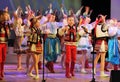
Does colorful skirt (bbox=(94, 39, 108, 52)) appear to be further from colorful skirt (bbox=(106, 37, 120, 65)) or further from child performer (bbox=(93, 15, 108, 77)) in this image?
colorful skirt (bbox=(106, 37, 120, 65))

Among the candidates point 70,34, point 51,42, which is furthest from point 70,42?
point 51,42

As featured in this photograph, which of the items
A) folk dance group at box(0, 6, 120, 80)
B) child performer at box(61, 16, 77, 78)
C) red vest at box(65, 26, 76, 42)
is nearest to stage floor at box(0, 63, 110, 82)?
folk dance group at box(0, 6, 120, 80)

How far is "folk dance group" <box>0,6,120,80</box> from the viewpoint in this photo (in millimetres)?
7895

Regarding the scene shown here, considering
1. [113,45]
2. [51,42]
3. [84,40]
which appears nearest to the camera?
[113,45]

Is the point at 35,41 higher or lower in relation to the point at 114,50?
higher

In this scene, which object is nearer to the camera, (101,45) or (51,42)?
(101,45)

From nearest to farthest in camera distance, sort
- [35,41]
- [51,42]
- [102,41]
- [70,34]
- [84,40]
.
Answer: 1. [35,41]
2. [70,34]
3. [102,41]
4. [51,42]
5. [84,40]

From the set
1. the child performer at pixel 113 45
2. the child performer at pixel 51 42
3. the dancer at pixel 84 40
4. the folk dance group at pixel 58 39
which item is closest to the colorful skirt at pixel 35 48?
the folk dance group at pixel 58 39

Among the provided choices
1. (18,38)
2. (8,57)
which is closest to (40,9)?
(8,57)

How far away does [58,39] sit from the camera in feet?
29.0

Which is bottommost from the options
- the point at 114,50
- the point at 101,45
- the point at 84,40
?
the point at 114,50

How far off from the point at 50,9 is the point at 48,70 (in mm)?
2385

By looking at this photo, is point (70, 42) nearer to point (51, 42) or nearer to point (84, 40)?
point (51, 42)

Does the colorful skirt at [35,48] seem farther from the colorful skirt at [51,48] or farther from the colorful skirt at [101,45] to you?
the colorful skirt at [101,45]
